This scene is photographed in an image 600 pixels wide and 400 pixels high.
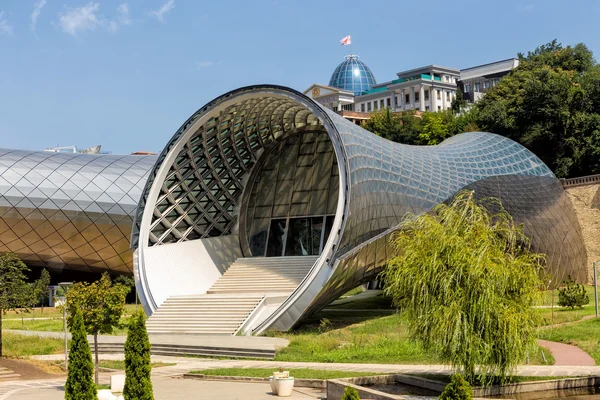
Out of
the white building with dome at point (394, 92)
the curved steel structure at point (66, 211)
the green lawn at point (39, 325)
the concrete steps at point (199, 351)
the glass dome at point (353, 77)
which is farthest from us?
the glass dome at point (353, 77)

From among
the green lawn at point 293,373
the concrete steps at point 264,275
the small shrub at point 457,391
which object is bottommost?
the green lawn at point 293,373

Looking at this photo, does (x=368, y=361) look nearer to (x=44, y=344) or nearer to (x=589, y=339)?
(x=589, y=339)

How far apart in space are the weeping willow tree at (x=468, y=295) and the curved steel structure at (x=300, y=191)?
11143 mm

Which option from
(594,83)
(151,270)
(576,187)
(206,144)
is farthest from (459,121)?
(151,270)

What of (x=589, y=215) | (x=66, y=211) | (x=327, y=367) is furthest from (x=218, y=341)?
(x=589, y=215)

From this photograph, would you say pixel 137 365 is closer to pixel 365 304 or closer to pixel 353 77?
pixel 365 304

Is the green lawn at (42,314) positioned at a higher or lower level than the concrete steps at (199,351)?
higher

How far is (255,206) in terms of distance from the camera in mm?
43188

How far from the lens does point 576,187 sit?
50312 mm

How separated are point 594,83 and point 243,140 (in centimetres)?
3046

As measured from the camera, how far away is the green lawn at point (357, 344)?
77.8 feet

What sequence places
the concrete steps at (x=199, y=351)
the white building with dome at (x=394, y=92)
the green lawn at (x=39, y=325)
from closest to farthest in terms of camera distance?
the concrete steps at (x=199, y=351) → the green lawn at (x=39, y=325) → the white building with dome at (x=394, y=92)

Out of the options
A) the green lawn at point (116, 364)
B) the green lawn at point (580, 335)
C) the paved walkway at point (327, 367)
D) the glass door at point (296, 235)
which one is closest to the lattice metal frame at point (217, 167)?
the glass door at point (296, 235)

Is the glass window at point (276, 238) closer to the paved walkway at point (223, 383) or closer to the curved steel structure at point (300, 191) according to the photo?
the curved steel structure at point (300, 191)
